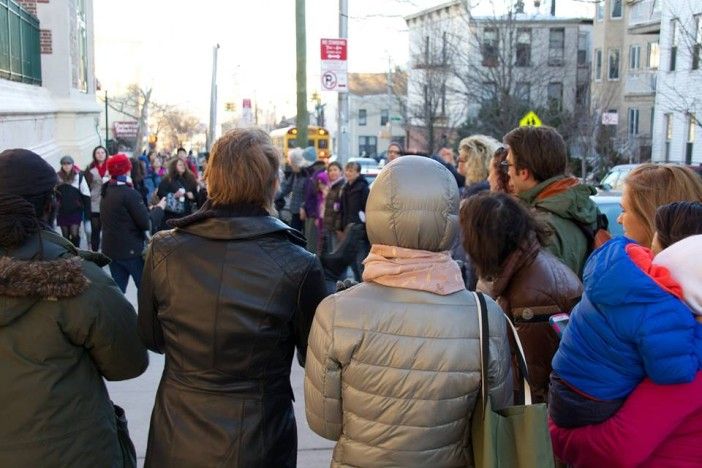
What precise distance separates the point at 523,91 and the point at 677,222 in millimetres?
30642

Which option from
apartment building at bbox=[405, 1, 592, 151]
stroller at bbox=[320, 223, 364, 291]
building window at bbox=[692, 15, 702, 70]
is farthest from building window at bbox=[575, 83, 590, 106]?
stroller at bbox=[320, 223, 364, 291]

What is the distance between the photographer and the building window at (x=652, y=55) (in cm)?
4081

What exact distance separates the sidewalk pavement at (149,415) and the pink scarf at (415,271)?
283cm

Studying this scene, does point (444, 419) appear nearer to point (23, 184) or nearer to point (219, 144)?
point (219, 144)

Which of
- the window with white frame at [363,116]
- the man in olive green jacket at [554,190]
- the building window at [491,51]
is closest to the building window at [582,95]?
the building window at [491,51]

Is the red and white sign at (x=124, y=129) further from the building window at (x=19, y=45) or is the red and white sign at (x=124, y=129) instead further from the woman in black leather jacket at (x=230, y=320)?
the woman in black leather jacket at (x=230, y=320)

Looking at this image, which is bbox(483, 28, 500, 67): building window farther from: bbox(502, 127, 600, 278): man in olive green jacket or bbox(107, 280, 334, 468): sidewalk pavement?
bbox(502, 127, 600, 278): man in olive green jacket

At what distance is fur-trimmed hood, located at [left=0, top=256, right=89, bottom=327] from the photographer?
2742 mm

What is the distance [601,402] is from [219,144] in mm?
1621

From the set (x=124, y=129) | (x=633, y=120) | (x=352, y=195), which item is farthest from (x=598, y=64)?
(x=352, y=195)

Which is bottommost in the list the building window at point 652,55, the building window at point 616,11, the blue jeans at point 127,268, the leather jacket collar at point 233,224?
the blue jeans at point 127,268

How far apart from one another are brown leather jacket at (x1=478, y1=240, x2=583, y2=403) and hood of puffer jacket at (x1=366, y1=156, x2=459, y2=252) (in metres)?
0.87

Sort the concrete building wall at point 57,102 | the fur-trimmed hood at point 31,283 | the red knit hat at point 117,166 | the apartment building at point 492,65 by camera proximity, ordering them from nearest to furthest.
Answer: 1. the fur-trimmed hood at point 31,283
2. the red knit hat at point 117,166
3. the concrete building wall at point 57,102
4. the apartment building at point 492,65

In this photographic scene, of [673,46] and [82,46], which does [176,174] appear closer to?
[82,46]
